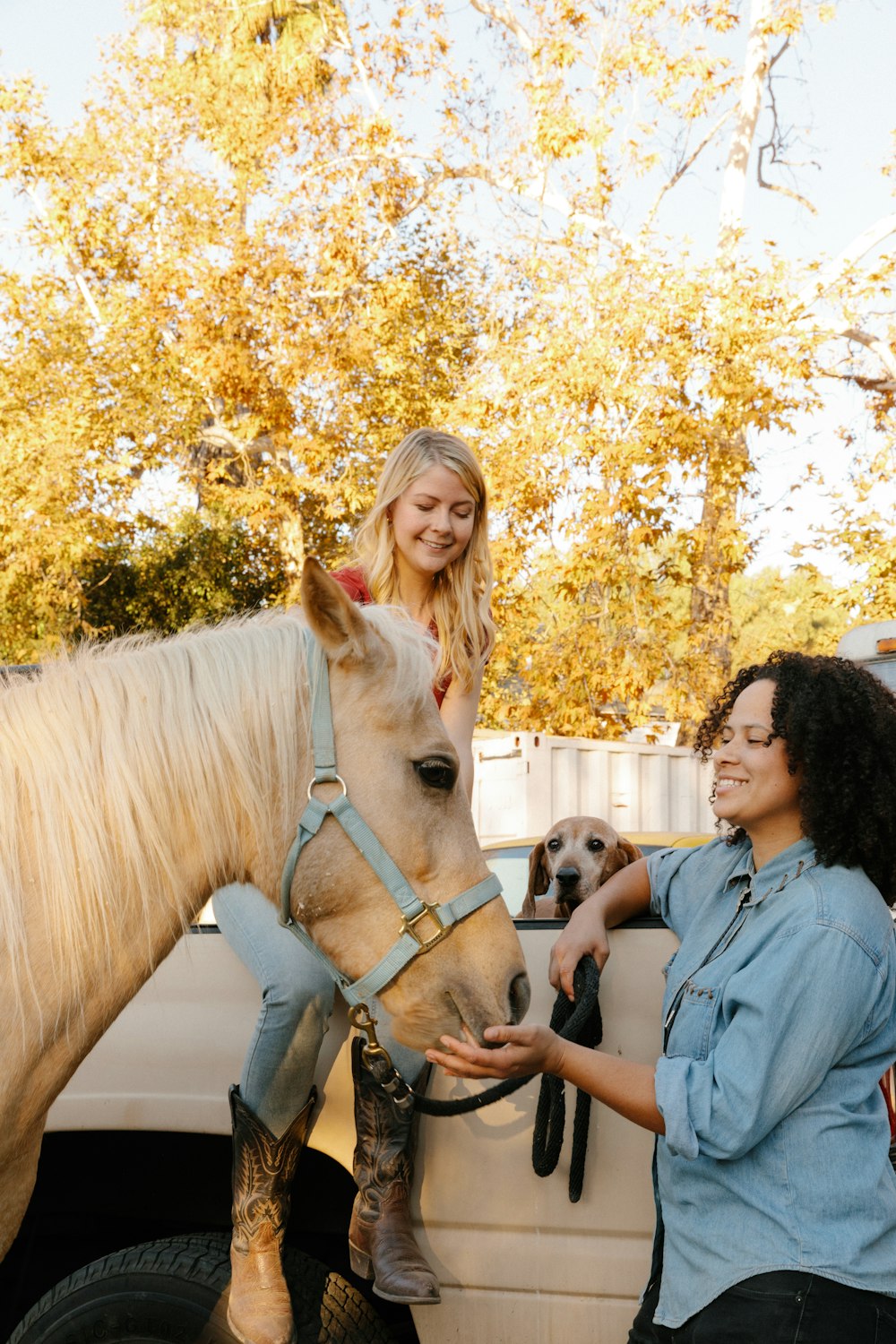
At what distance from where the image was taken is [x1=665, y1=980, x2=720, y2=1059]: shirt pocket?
6.41 feet

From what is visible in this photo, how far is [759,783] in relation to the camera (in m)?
2.10

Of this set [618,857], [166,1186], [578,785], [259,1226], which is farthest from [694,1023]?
[578,785]

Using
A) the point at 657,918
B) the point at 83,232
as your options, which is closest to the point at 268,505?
the point at 83,232

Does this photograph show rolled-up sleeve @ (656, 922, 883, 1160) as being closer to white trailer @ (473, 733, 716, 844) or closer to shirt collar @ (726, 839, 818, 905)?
shirt collar @ (726, 839, 818, 905)

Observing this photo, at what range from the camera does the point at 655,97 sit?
12.2 meters

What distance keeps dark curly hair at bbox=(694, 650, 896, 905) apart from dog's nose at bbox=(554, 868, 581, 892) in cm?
206

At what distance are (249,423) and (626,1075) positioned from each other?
12311 mm

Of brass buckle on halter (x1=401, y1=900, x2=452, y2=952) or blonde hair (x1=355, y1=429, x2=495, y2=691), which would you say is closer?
brass buckle on halter (x1=401, y1=900, x2=452, y2=952)

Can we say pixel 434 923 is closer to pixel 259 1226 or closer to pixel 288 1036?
pixel 288 1036

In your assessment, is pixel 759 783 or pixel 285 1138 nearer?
pixel 759 783

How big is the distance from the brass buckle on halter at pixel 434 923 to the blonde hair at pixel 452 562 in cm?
104

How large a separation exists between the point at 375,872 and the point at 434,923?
0.14 meters

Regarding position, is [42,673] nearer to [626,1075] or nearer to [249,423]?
[626,1075]

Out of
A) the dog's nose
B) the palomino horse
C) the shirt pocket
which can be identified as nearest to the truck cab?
the dog's nose
